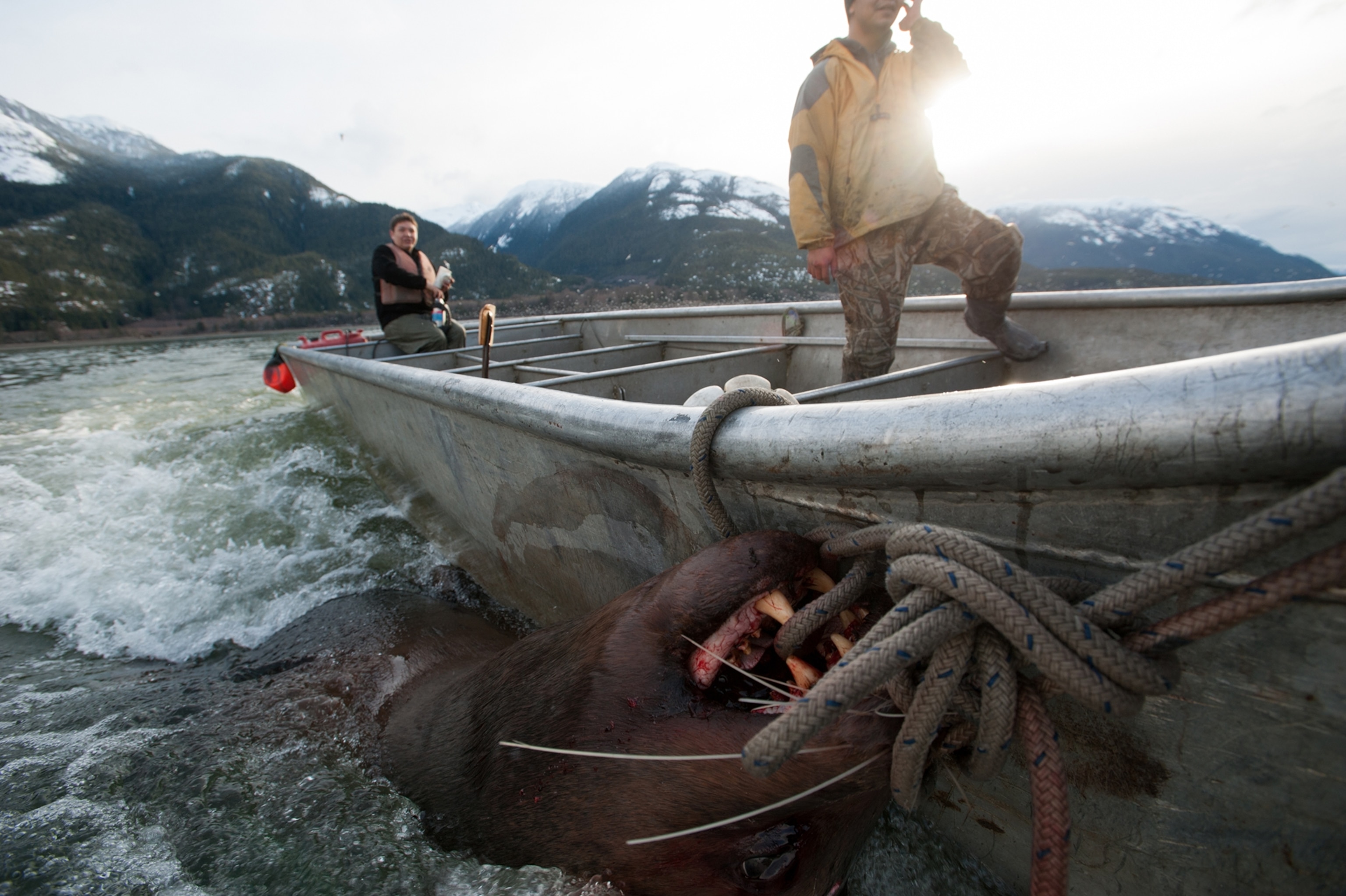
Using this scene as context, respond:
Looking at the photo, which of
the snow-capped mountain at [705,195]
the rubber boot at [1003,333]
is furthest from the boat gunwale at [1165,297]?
the snow-capped mountain at [705,195]

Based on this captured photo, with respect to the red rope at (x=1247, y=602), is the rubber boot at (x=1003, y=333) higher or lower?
higher

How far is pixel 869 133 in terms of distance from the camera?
2654 millimetres

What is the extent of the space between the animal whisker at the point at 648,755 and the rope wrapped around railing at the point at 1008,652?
0.44 feet

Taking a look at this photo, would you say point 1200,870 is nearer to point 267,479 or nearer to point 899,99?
point 899,99

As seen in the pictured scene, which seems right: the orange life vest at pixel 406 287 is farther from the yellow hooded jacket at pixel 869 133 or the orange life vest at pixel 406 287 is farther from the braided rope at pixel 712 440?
the braided rope at pixel 712 440

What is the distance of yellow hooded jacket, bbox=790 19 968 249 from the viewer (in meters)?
2.65

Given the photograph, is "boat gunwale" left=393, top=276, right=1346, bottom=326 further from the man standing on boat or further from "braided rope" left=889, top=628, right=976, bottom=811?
"braided rope" left=889, top=628, right=976, bottom=811

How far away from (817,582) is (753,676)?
0.89 ft

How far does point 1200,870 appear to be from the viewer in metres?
1.07

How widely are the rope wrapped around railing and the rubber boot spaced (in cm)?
236

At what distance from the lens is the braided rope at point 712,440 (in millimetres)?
1451

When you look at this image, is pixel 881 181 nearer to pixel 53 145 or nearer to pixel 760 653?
pixel 760 653

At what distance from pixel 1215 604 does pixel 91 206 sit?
458 feet

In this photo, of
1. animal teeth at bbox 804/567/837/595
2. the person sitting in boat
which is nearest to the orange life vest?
the person sitting in boat
